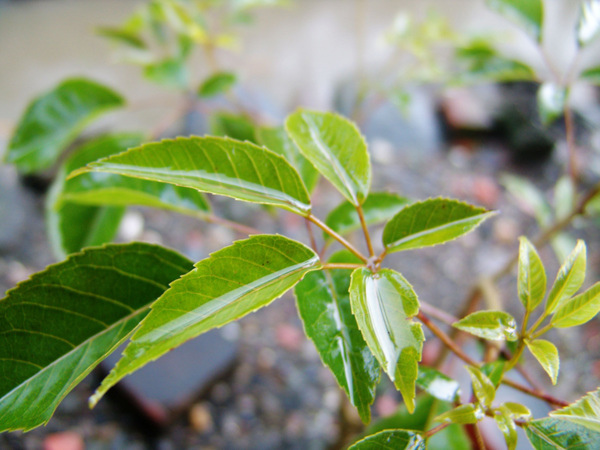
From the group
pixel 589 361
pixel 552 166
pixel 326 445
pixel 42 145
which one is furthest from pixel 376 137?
pixel 42 145

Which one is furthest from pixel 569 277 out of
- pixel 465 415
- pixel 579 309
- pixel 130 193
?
pixel 130 193

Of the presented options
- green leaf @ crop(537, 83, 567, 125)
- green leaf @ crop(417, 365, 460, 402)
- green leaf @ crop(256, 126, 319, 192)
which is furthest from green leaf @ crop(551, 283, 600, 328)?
green leaf @ crop(537, 83, 567, 125)

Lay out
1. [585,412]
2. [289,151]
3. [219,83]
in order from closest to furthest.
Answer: [585,412] → [289,151] → [219,83]

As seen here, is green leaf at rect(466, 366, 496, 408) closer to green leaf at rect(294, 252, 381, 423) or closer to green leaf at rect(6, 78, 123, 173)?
green leaf at rect(294, 252, 381, 423)

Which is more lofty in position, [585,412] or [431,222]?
[431,222]

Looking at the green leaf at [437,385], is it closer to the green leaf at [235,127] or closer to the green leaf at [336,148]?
the green leaf at [336,148]

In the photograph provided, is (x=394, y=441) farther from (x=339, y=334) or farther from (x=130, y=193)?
(x=130, y=193)

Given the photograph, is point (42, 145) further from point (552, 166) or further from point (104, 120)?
point (552, 166)
